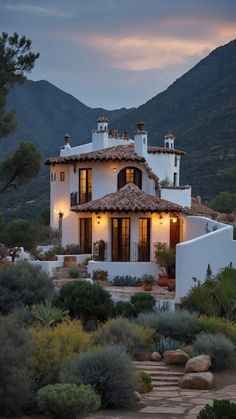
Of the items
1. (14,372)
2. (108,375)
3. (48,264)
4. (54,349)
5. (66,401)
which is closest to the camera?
(66,401)

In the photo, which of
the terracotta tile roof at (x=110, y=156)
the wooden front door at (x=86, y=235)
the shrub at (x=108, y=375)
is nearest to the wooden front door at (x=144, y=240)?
the wooden front door at (x=86, y=235)

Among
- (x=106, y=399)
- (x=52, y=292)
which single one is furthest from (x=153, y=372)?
(x=52, y=292)

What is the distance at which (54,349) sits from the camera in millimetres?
12148

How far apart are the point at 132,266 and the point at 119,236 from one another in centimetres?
278

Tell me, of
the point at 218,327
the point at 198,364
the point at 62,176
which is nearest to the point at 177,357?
the point at 198,364

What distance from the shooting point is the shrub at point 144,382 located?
40.9 ft

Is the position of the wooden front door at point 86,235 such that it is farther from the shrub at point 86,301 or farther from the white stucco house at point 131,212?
the shrub at point 86,301

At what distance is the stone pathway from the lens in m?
11.0

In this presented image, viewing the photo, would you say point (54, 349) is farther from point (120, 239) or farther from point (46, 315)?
point (120, 239)

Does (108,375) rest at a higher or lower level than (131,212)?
lower

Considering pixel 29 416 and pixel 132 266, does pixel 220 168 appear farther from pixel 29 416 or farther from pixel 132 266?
pixel 29 416

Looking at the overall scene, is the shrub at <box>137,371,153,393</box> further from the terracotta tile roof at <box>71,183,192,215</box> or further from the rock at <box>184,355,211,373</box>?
the terracotta tile roof at <box>71,183,192,215</box>

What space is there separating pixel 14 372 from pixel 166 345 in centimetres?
557

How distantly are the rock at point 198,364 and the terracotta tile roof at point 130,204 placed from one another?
14752 millimetres
